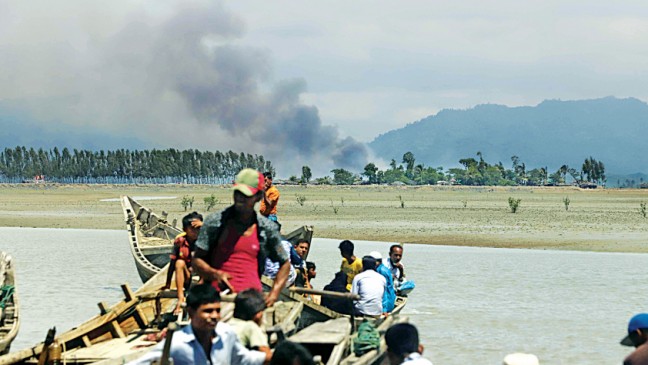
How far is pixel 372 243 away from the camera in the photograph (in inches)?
1558

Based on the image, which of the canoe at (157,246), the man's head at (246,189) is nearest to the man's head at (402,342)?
the man's head at (246,189)

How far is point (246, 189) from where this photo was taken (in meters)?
7.56

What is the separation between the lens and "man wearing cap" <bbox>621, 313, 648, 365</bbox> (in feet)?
20.9

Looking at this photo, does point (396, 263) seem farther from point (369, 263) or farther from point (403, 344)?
point (403, 344)

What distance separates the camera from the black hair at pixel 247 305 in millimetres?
7188

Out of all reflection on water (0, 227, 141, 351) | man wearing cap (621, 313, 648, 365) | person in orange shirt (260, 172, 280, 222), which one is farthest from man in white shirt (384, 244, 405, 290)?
man wearing cap (621, 313, 648, 365)

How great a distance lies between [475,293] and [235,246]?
18.0 m

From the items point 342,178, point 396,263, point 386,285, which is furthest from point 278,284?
point 342,178

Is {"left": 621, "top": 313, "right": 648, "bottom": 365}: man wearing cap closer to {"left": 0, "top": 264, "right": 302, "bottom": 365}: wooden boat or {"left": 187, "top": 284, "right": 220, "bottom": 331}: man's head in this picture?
{"left": 187, "top": 284, "right": 220, "bottom": 331}: man's head

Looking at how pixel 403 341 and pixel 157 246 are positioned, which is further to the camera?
pixel 157 246

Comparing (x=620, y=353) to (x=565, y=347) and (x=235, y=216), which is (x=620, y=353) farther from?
(x=235, y=216)

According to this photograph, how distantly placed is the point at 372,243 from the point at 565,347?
22136mm

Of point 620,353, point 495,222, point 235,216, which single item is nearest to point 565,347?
point 620,353

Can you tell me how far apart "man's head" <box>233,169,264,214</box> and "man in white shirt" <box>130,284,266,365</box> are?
1.70 metres
